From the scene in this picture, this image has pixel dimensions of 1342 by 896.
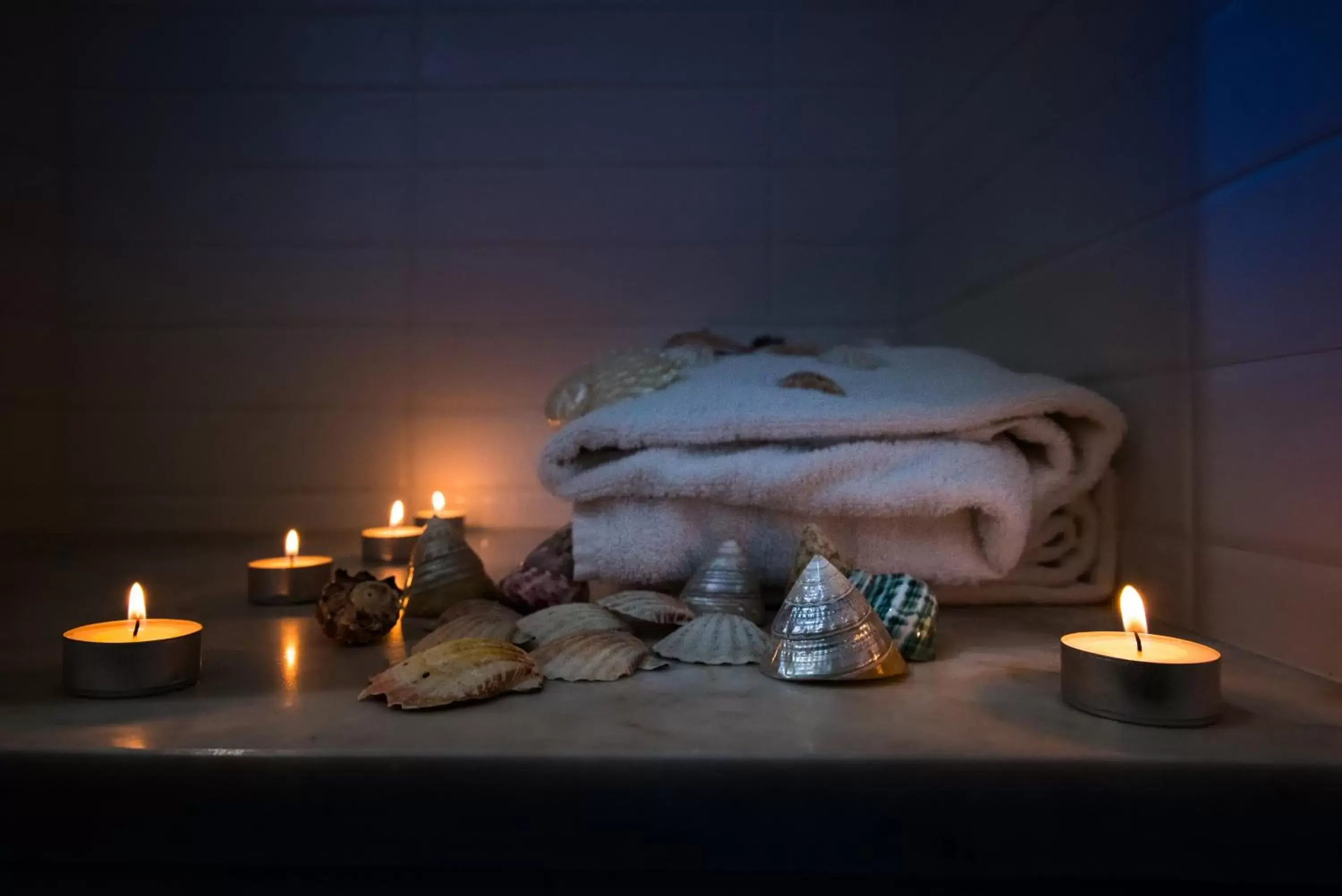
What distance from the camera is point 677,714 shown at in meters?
0.49

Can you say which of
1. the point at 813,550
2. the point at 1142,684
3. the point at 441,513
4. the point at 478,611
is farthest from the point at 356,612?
the point at 441,513

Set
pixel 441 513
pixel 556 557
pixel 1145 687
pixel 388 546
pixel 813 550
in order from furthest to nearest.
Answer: pixel 441 513
pixel 388 546
pixel 556 557
pixel 813 550
pixel 1145 687

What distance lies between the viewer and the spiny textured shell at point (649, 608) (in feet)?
2.17

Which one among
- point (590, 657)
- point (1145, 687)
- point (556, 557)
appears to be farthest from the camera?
point (556, 557)

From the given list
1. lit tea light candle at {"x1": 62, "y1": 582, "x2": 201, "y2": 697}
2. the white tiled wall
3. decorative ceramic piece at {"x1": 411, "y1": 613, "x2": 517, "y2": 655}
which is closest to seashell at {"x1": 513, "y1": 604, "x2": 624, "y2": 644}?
decorative ceramic piece at {"x1": 411, "y1": 613, "x2": 517, "y2": 655}

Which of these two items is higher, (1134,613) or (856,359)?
(856,359)

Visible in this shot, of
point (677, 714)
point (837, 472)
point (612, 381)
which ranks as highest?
point (612, 381)

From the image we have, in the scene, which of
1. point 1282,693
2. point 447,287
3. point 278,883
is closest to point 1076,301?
point 1282,693

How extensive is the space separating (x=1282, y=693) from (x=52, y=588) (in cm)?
113

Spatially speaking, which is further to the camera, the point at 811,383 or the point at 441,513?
the point at 441,513

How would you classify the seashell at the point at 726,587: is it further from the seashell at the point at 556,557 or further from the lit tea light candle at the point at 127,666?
the lit tea light candle at the point at 127,666

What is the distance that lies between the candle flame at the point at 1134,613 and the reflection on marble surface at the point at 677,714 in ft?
0.20

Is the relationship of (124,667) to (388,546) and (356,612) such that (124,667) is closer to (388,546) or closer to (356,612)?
(356,612)

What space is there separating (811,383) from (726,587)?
232 millimetres
